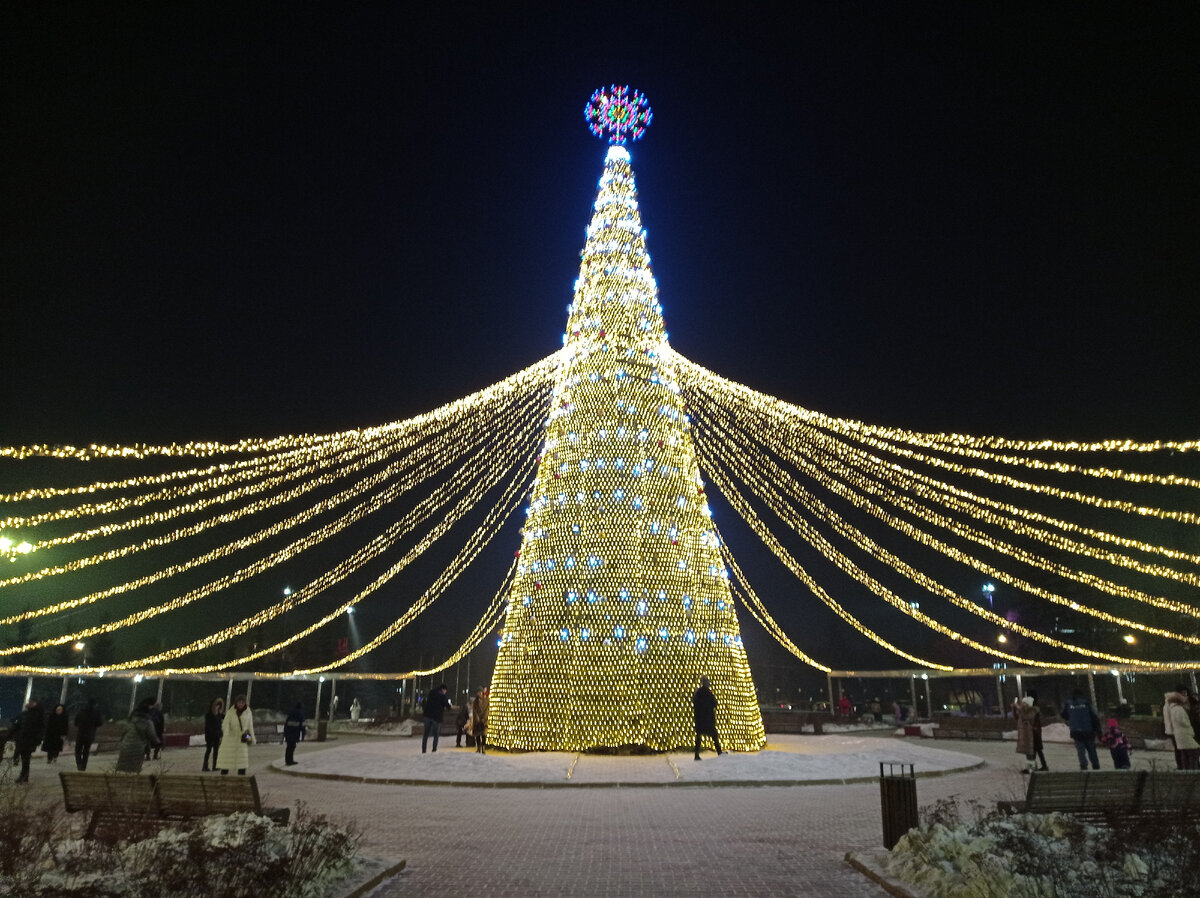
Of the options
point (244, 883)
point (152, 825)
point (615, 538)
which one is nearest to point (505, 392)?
point (615, 538)

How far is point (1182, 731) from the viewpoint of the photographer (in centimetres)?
1184

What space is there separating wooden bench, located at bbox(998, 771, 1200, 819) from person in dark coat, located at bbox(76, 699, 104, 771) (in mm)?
14980

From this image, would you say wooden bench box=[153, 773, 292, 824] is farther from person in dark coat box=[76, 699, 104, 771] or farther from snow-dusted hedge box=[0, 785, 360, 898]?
person in dark coat box=[76, 699, 104, 771]

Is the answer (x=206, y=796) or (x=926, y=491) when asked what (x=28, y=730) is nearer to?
(x=206, y=796)

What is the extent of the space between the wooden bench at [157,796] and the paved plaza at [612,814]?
51.3 inches

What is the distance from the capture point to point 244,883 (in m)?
4.83

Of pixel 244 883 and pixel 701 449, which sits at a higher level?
pixel 701 449

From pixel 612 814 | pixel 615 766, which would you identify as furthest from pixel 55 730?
pixel 612 814

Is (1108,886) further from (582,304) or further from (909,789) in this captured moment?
(582,304)

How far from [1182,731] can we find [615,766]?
8.89 m

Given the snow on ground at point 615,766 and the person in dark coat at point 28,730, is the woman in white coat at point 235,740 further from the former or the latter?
the person in dark coat at point 28,730

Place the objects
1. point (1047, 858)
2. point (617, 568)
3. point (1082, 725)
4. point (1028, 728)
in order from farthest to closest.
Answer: point (617, 568)
point (1028, 728)
point (1082, 725)
point (1047, 858)

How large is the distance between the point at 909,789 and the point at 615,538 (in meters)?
9.19

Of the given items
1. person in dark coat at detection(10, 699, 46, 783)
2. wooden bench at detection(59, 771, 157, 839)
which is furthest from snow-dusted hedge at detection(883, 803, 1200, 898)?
person in dark coat at detection(10, 699, 46, 783)
